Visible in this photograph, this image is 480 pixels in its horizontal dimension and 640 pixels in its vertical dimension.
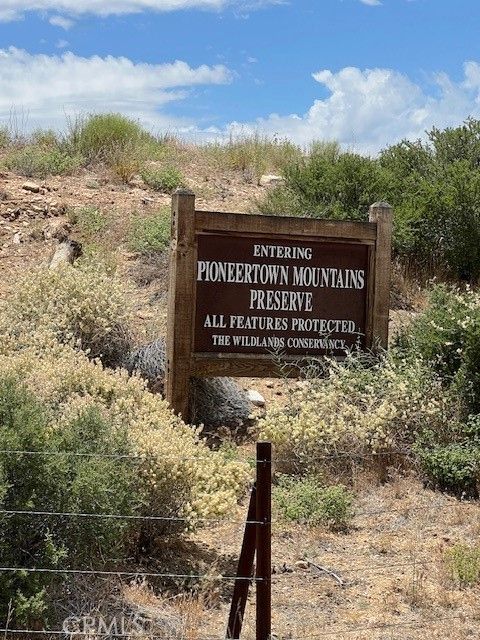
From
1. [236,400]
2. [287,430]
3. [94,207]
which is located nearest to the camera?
[287,430]

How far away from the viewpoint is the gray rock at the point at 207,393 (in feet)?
30.0

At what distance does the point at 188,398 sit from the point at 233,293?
103 centimetres

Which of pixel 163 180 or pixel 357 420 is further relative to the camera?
pixel 163 180

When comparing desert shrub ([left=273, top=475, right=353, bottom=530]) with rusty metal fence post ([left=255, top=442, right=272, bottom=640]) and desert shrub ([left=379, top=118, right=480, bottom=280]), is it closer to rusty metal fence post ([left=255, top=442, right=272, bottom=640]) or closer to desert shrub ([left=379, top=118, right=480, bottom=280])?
rusty metal fence post ([left=255, top=442, right=272, bottom=640])

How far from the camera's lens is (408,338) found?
8.92 m

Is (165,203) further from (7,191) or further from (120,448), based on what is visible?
(120,448)

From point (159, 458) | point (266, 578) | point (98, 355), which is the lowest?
point (266, 578)

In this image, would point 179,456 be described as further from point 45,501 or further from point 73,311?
point 73,311

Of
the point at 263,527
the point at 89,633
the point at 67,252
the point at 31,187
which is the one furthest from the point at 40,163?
the point at 263,527

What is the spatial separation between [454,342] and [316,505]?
2.08m

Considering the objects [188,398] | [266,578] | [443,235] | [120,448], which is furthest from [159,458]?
[443,235]

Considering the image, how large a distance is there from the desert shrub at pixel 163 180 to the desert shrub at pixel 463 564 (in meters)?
10.1

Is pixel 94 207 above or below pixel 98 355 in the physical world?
above

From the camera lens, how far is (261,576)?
464 cm
